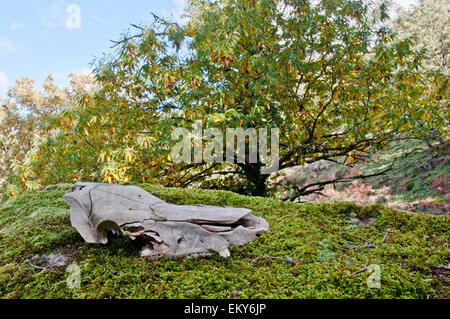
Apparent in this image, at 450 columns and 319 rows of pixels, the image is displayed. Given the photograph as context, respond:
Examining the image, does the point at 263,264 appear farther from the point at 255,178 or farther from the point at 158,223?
the point at 255,178

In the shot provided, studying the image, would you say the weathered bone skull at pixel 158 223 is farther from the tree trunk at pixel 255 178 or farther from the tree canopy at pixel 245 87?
the tree trunk at pixel 255 178

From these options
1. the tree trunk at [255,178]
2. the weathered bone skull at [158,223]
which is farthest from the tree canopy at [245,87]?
the weathered bone skull at [158,223]

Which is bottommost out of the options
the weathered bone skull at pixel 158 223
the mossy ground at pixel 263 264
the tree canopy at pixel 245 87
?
the mossy ground at pixel 263 264

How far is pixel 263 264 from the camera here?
2482mm

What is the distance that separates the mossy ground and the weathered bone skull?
0.38 feet

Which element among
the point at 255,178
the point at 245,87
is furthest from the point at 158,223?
the point at 255,178

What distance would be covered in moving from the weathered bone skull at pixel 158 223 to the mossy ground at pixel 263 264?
0.38 feet

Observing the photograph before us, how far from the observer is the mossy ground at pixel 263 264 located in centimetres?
202

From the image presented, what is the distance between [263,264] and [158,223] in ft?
3.51

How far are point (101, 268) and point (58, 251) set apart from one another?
0.66 meters

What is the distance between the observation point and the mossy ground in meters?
2.02

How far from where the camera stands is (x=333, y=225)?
11.6ft

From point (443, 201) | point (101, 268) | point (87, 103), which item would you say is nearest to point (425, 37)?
point (443, 201)
